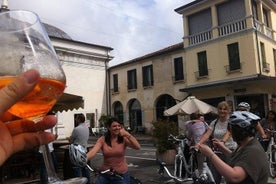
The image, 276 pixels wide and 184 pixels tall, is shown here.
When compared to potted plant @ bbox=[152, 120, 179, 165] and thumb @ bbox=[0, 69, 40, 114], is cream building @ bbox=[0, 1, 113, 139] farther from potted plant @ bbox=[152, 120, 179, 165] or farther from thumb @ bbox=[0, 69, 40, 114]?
thumb @ bbox=[0, 69, 40, 114]

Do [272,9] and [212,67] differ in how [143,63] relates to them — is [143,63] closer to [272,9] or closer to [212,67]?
[212,67]

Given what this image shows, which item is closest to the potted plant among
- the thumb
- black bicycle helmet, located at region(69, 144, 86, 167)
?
black bicycle helmet, located at region(69, 144, 86, 167)

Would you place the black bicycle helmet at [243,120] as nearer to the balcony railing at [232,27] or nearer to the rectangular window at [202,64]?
the balcony railing at [232,27]

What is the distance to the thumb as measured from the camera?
97cm

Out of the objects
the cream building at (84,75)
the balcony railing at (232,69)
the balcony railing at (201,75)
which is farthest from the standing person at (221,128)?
the cream building at (84,75)

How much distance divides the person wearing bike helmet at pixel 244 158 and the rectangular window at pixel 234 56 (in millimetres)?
19173

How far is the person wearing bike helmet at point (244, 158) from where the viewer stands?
2.84 meters

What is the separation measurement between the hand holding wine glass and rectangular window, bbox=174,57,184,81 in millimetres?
24754

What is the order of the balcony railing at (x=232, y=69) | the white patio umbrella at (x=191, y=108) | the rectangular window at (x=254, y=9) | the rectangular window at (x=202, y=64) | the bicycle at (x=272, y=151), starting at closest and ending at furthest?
the bicycle at (x=272, y=151) → the white patio umbrella at (x=191, y=108) → the balcony railing at (x=232, y=69) → the rectangular window at (x=254, y=9) → the rectangular window at (x=202, y=64)

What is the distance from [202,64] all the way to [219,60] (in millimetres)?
1541

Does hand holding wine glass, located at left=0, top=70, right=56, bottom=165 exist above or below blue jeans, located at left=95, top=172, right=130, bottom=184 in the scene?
above

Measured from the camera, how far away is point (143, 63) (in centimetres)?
2922

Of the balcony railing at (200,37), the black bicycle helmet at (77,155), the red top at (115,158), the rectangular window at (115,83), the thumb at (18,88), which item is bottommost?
the red top at (115,158)

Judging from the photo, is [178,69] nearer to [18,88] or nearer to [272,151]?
[272,151]
